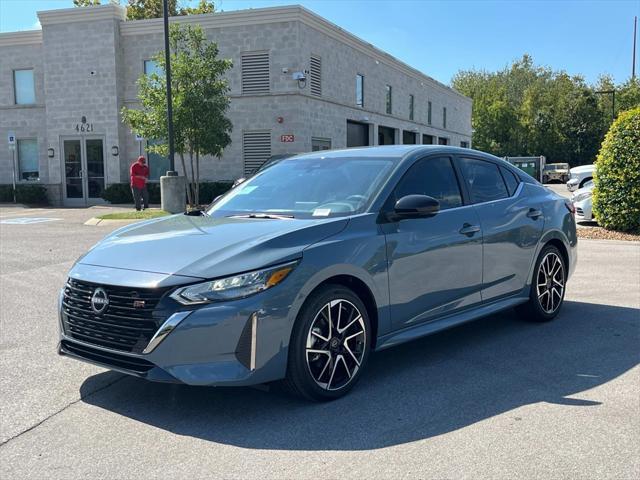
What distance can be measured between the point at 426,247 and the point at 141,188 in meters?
17.8

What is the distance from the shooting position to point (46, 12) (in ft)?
85.5

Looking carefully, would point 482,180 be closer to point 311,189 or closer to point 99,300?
point 311,189

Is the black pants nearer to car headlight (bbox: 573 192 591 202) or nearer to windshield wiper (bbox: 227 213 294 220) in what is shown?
car headlight (bbox: 573 192 591 202)

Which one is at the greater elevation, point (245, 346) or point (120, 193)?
point (120, 193)

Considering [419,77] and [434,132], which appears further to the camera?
[434,132]

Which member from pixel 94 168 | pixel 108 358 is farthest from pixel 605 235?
pixel 94 168

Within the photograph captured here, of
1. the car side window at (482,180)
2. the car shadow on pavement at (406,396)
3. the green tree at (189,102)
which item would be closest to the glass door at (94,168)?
the green tree at (189,102)

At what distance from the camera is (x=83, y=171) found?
2689 centimetres

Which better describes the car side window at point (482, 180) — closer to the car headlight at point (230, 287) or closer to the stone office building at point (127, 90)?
the car headlight at point (230, 287)

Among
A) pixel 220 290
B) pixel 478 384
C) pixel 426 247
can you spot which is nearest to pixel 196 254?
pixel 220 290

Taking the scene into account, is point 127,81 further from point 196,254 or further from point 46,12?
point 196,254

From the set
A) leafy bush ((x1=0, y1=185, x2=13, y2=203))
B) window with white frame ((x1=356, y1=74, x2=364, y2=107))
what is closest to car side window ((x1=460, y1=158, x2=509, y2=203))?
window with white frame ((x1=356, y1=74, x2=364, y2=107))

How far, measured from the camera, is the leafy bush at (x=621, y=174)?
13297mm

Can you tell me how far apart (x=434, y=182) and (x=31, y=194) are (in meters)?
24.9
